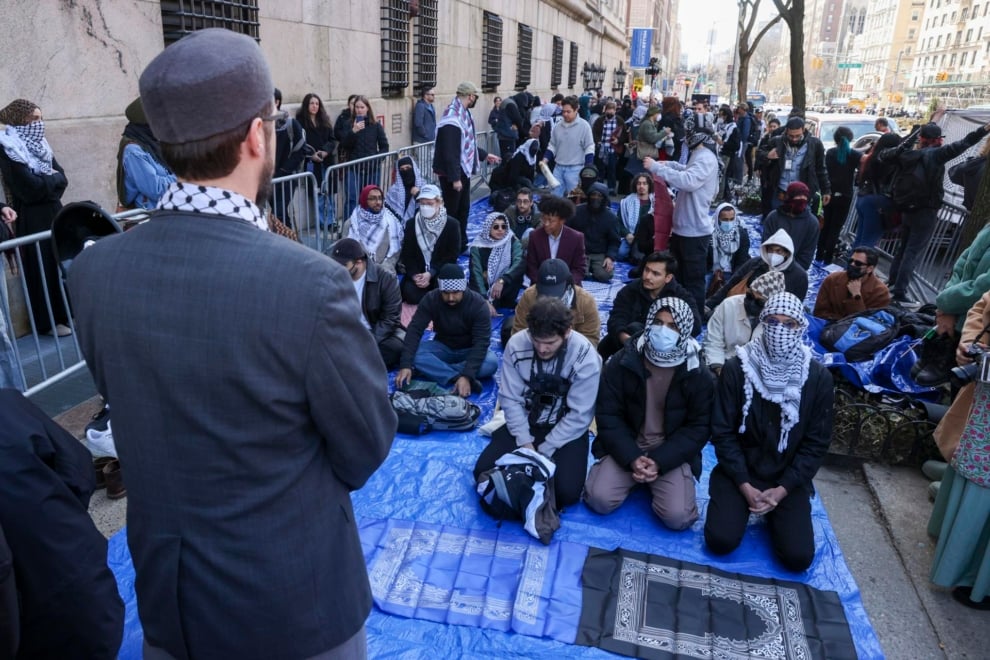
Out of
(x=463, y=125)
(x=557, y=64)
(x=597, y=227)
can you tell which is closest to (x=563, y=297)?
(x=597, y=227)

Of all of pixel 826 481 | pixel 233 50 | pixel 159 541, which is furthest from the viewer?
pixel 826 481

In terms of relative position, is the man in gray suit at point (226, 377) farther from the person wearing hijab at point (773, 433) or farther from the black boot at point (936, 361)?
the black boot at point (936, 361)

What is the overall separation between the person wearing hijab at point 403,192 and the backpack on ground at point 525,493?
4.89m

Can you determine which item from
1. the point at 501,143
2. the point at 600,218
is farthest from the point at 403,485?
the point at 501,143

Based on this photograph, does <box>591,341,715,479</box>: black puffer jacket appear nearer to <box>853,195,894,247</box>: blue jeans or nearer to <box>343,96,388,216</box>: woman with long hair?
<box>343,96,388,216</box>: woman with long hair

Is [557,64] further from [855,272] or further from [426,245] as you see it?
[855,272]

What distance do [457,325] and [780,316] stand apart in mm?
2638

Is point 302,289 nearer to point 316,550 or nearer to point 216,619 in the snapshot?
point 316,550

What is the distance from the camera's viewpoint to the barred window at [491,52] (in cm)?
1692

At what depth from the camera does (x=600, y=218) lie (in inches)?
344

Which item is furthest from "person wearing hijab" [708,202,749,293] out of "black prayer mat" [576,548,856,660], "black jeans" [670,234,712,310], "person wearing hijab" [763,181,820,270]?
"black prayer mat" [576,548,856,660]

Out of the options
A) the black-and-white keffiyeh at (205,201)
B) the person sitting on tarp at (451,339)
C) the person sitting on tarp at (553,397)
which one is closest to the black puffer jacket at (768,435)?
the person sitting on tarp at (553,397)

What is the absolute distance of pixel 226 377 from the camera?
3.76ft

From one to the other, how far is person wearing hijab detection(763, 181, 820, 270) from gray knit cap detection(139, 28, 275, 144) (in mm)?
6894
